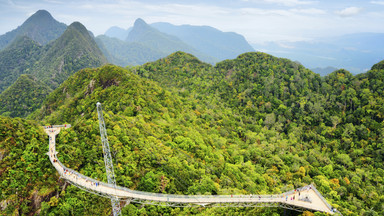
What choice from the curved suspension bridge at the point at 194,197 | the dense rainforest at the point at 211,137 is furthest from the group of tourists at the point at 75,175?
the dense rainforest at the point at 211,137

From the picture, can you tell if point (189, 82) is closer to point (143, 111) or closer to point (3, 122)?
point (143, 111)

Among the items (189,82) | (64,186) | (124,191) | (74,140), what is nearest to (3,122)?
(74,140)

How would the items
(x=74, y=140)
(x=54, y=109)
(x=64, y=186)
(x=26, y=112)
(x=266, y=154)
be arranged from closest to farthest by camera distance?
1. (x=64, y=186)
2. (x=74, y=140)
3. (x=266, y=154)
4. (x=54, y=109)
5. (x=26, y=112)

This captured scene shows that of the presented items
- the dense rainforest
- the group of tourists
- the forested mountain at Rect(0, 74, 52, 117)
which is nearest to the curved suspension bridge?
the group of tourists

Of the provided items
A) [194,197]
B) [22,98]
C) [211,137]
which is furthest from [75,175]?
[22,98]

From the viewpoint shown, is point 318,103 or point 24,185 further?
point 318,103
